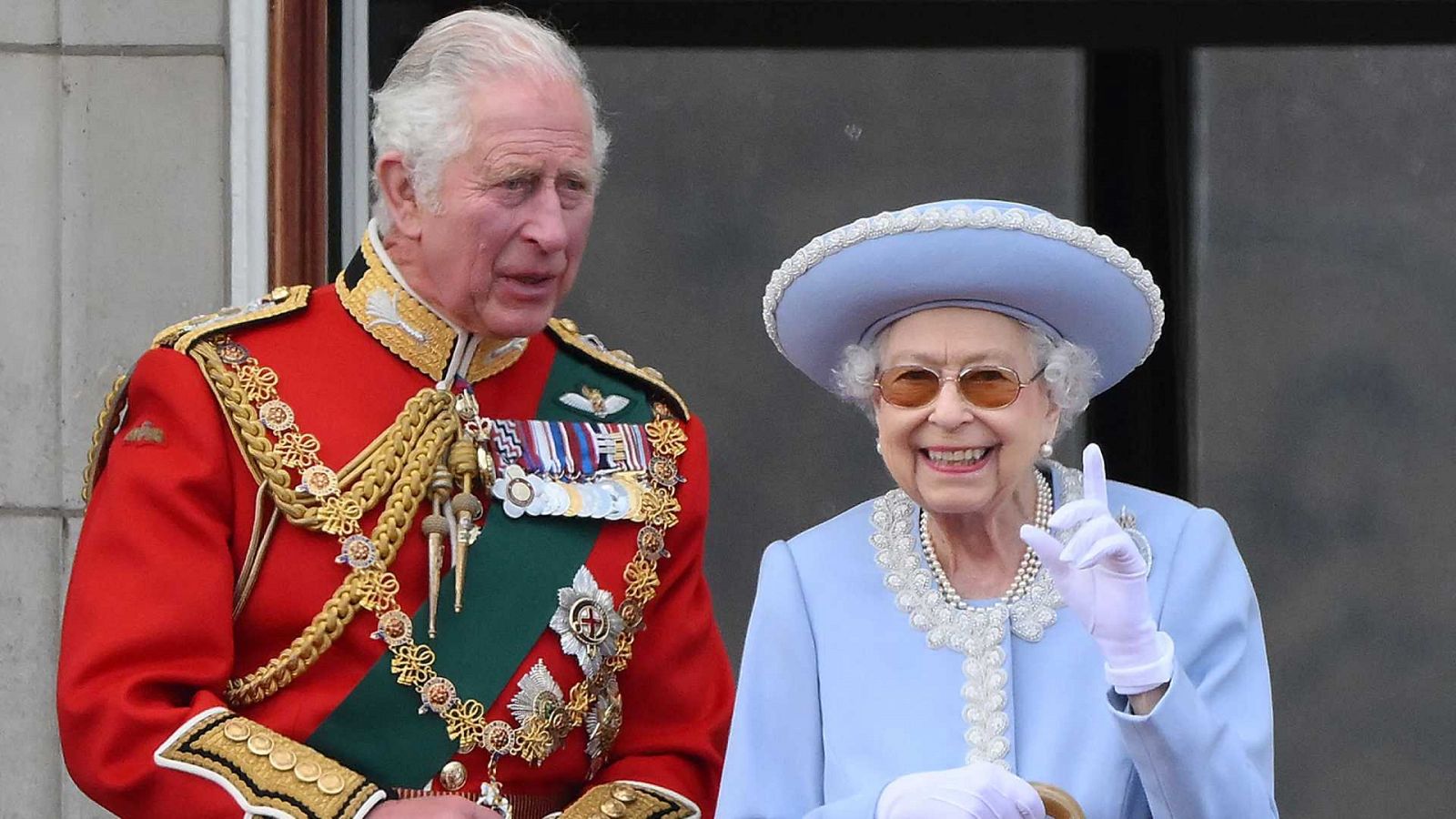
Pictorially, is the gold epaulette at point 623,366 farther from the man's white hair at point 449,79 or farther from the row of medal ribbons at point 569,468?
the man's white hair at point 449,79

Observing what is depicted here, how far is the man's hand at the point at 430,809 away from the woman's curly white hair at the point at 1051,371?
0.69 metres

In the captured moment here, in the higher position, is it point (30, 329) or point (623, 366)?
point (30, 329)

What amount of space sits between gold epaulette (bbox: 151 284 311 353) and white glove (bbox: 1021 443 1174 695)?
1.19 meters

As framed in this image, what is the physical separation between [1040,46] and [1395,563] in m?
1.13

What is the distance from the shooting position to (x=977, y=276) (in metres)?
2.99

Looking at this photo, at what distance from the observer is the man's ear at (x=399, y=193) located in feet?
11.4

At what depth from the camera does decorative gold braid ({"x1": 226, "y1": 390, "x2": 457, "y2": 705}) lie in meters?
3.36

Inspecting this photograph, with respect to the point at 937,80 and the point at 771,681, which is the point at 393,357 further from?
the point at 937,80

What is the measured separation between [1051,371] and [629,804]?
0.83 meters

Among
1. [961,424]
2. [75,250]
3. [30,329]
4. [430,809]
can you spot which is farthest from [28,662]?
[961,424]

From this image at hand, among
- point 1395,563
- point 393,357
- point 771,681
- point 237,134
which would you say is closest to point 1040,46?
point 1395,563

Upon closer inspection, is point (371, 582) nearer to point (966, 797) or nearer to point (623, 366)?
point (623, 366)

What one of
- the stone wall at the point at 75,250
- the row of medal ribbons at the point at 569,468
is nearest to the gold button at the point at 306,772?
the row of medal ribbons at the point at 569,468

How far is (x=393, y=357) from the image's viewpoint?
11.6 ft
